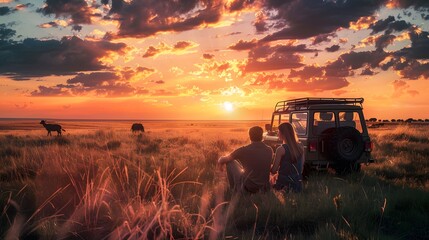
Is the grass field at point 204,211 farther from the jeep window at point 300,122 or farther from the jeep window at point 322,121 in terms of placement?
the jeep window at point 300,122

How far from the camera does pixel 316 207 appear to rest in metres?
6.65

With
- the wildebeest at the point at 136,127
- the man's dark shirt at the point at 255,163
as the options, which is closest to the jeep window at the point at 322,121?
the man's dark shirt at the point at 255,163

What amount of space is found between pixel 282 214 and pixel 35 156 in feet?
25.2

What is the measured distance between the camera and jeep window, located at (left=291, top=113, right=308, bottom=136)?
1050 cm

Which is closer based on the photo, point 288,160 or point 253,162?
point 253,162

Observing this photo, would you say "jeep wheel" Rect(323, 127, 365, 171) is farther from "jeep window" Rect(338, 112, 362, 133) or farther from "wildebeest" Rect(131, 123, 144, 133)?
"wildebeest" Rect(131, 123, 144, 133)

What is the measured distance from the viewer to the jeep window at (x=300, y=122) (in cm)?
1050

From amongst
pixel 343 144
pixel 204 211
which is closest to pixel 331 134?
pixel 343 144

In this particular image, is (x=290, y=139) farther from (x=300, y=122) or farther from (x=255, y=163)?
(x=300, y=122)

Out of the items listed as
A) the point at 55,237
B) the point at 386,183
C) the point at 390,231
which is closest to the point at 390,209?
the point at 390,231

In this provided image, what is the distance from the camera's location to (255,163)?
7871mm

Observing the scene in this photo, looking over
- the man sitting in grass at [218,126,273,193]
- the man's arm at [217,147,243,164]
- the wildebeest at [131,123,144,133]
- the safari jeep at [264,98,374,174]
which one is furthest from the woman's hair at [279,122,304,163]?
the wildebeest at [131,123,144,133]

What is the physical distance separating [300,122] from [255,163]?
3348 millimetres

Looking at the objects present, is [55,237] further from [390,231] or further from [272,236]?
[390,231]
